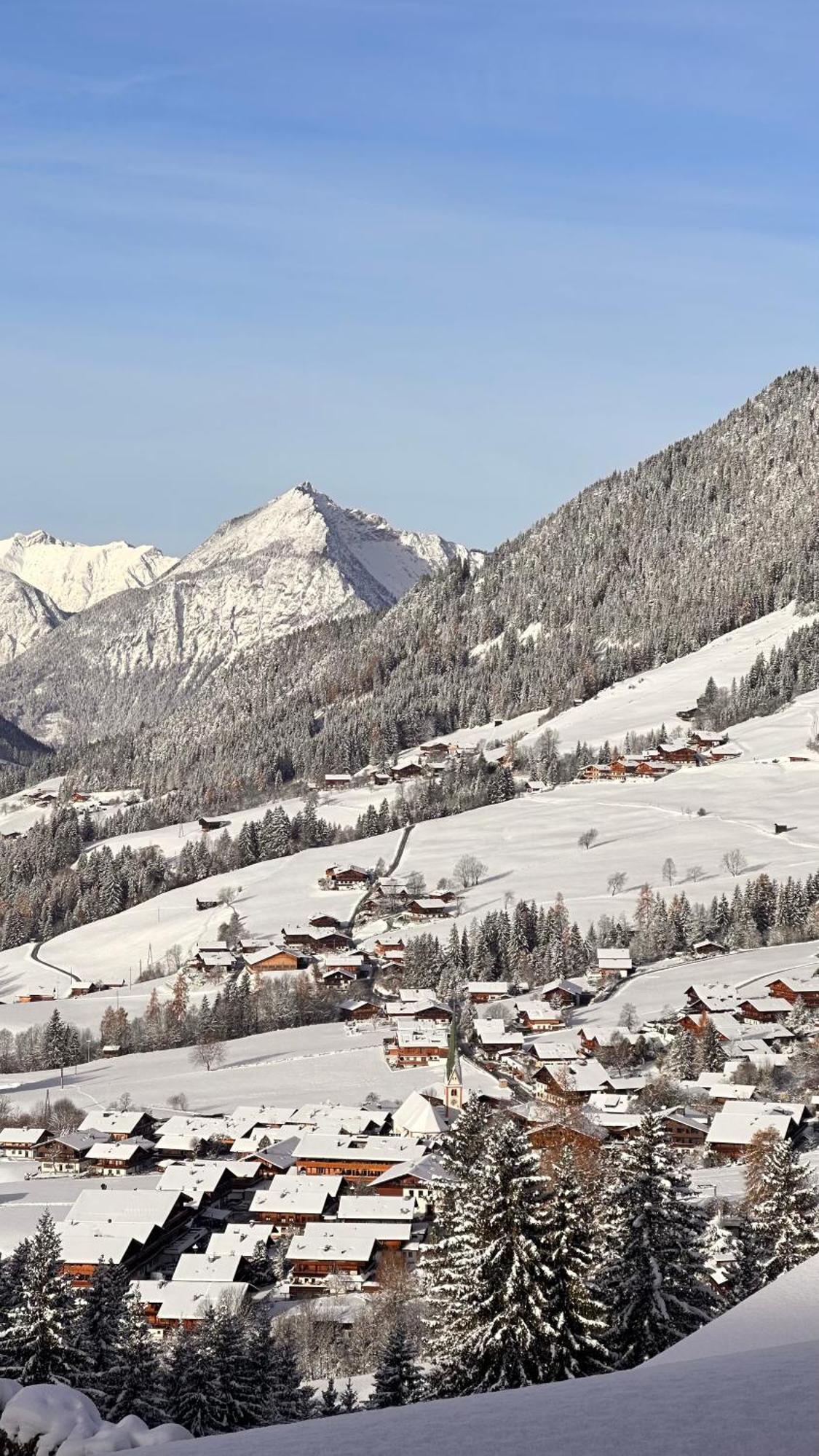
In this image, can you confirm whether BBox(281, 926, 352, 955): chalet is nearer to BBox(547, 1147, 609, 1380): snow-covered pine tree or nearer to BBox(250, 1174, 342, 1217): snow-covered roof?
BBox(250, 1174, 342, 1217): snow-covered roof

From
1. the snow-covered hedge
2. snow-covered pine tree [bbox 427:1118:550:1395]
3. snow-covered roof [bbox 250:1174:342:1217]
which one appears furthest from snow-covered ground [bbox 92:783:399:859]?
the snow-covered hedge

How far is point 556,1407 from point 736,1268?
834 inches

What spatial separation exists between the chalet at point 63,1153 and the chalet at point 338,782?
9048 cm

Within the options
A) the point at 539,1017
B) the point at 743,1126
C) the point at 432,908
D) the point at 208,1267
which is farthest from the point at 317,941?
the point at 208,1267

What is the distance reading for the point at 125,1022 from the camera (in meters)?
79.6

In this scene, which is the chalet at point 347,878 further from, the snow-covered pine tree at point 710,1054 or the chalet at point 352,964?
the snow-covered pine tree at point 710,1054

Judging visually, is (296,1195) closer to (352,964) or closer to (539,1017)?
(539,1017)

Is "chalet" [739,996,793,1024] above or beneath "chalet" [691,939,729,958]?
beneath

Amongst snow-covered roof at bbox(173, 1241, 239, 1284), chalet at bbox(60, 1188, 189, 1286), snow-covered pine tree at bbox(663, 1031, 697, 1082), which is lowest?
snow-covered pine tree at bbox(663, 1031, 697, 1082)

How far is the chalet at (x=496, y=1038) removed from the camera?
233 ft

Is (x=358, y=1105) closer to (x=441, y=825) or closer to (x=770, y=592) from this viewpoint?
(x=441, y=825)

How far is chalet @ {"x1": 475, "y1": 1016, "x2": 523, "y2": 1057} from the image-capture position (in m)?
71.1

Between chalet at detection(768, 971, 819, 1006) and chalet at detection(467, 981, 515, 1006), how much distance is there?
15.5 meters

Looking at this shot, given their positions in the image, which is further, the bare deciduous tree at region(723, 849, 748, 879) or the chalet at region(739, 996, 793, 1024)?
the bare deciduous tree at region(723, 849, 748, 879)
